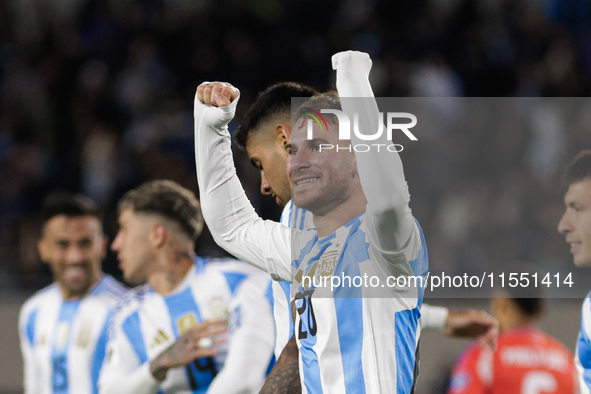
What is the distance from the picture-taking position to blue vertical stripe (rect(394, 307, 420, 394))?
2.61 metres

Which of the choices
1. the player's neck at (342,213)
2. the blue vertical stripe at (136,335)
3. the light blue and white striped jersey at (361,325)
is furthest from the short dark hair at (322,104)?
the blue vertical stripe at (136,335)

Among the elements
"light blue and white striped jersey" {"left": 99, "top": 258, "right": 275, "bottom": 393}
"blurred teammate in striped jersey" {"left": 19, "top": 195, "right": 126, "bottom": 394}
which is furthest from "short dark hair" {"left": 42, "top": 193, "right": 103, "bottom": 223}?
"light blue and white striped jersey" {"left": 99, "top": 258, "right": 275, "bottom": 393}

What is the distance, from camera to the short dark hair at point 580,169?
385 cm

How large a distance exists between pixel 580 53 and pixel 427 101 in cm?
223

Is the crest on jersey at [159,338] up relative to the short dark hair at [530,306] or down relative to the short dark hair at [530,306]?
down

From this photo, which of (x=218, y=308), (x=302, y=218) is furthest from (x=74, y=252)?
(x=302, y=218)

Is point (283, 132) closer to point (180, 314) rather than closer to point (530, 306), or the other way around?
point (180, 314)

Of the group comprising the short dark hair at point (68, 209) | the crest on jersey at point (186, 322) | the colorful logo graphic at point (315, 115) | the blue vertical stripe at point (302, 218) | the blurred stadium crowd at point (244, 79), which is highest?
the blurred stadium crowd at point (244, 79)

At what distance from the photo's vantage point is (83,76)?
33.0ft

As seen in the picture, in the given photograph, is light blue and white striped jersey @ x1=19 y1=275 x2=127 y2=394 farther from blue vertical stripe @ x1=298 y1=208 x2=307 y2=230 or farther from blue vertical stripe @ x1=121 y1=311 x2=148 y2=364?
blue vertical stripe @ x1=298 y1=208 x2=307 y2=230

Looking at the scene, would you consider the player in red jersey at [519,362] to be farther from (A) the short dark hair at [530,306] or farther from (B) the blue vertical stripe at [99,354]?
(B) the blue vertical stripe at [99,354]

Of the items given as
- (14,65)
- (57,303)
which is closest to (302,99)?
(57,303)

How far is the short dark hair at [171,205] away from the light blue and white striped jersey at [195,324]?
23cm

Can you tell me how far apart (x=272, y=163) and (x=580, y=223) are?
150 cm
